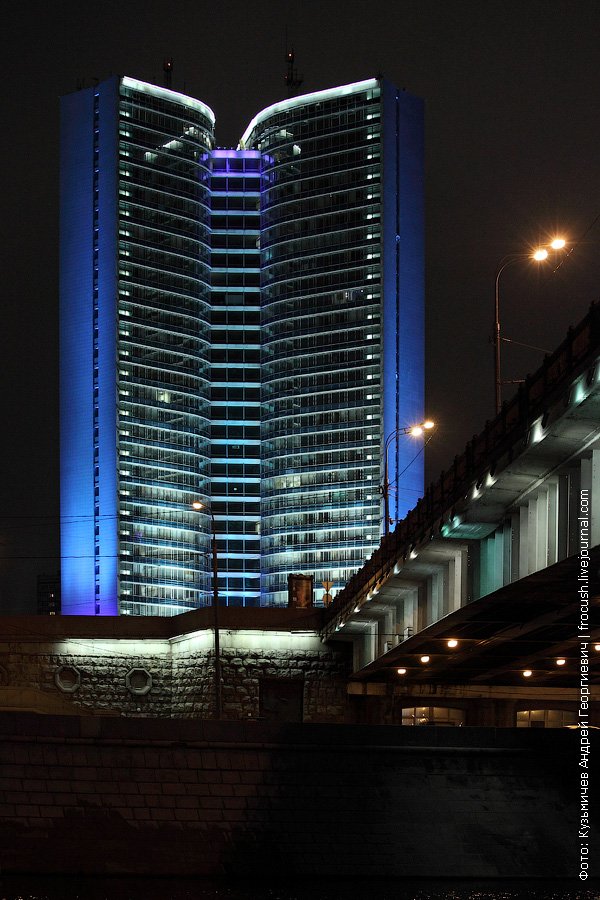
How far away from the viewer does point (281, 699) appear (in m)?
70.1

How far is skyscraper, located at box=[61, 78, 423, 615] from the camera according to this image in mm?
182250

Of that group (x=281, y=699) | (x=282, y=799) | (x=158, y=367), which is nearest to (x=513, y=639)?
(x=282, y=799)

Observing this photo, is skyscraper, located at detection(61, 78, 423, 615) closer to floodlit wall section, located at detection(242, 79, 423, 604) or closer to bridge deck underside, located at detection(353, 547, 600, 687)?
floodlit wall section, located at detection(242, 79, 423, 604)

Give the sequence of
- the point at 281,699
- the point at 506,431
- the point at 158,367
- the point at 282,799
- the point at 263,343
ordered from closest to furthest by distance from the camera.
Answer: the point at 506,431 → the point at 282,799 → the point at 281,699 → the point at 158,367 → the point at 263,343

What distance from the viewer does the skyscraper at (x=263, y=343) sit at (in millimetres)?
182250

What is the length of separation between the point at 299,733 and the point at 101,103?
162900 mm

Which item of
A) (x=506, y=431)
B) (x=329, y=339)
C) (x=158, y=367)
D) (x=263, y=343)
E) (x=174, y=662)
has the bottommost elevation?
(x=174, y=662)

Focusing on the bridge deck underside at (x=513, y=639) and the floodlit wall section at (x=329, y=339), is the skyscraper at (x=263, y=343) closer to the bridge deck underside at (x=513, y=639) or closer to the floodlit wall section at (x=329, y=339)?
the floodlit wall section at (x=329, y=339)

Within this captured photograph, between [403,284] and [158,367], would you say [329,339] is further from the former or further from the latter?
[158,367]

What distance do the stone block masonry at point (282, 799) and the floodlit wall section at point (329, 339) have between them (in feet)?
430

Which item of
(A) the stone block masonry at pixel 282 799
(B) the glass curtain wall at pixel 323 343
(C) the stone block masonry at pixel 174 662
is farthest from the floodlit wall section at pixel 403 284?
(A) the stone block masonry at pixel 282 799

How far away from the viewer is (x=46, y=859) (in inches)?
1677

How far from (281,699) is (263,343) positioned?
131 m

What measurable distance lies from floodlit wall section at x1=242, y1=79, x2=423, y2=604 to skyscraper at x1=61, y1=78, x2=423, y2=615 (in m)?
0.28
